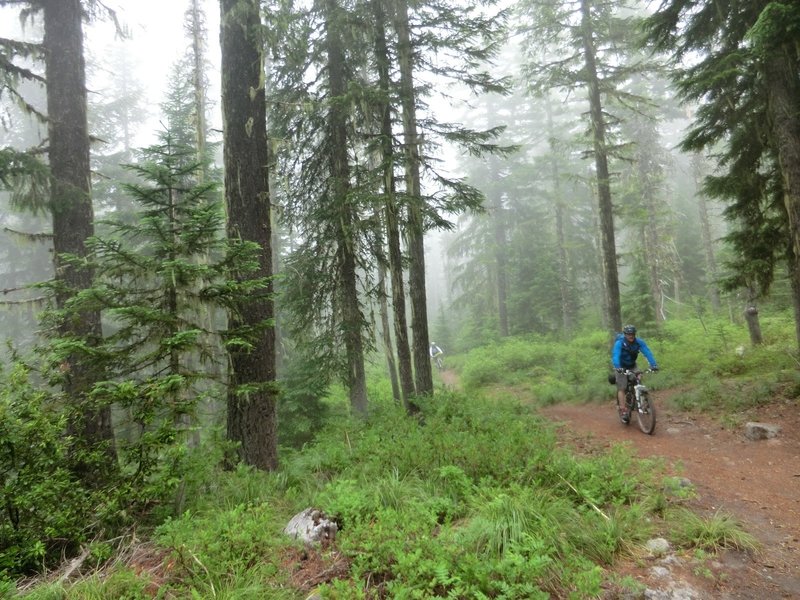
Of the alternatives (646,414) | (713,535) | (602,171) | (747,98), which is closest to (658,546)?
(713,535)

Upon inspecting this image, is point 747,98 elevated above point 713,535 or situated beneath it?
elevated above

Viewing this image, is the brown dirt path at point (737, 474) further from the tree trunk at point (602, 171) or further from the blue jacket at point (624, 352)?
the tree trunk at point (602, 171)

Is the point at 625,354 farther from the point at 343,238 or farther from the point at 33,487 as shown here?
the point at 33,487

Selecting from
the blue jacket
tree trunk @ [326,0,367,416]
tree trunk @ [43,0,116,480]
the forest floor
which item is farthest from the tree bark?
tree trunk @ [43,0,116,480]

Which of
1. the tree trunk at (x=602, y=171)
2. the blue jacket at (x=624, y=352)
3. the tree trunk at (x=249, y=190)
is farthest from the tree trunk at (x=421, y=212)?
the tree trunk at (x=602, y=171)

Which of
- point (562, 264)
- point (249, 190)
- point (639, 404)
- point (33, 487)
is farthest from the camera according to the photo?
point (562, 264)

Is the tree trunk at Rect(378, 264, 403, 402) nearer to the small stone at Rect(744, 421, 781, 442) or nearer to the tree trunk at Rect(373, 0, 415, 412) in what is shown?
the tree trunk at Rect(373, 0, 415, 412)

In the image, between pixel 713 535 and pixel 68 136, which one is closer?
pixel 713 535

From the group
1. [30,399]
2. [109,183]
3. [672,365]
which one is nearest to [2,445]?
[30,399]

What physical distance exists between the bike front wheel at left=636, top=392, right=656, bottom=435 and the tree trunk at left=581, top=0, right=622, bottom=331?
5733mm

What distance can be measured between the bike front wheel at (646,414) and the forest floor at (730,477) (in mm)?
186

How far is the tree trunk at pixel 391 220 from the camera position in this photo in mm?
9117

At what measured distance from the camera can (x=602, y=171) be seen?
556 inches

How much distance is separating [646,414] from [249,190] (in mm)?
8602
